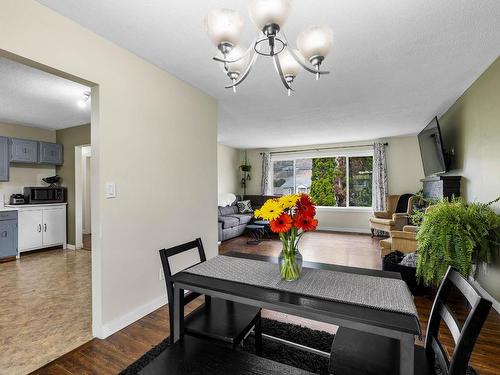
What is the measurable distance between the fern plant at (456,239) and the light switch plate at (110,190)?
106 inches

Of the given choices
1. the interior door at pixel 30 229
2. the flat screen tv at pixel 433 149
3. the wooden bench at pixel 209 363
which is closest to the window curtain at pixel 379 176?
the flat screen tv at pixel 433 149

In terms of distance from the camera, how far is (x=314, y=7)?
65.9 inches

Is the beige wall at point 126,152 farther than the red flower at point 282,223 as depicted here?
Yes

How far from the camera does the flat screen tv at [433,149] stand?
3.65 metres

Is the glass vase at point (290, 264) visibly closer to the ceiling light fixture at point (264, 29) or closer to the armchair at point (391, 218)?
the ceiling light fixture at point (264, 29)

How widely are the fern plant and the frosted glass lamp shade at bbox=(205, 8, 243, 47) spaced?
2263 millimetres

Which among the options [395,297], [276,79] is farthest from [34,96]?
[395,297]

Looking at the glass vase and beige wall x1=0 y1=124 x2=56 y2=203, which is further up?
beige wall x1=0 y1=124 x2=56 y2=203

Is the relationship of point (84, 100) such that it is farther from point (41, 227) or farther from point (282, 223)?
point (282, 223)

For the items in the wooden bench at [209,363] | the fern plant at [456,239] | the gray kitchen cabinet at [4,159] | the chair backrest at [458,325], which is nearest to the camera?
the chair backrest at [458,325]

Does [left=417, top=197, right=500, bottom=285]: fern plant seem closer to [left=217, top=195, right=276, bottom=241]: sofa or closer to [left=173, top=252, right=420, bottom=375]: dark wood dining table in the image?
[left=173, top=252, right=420, bottom=375]: dark wood dining table

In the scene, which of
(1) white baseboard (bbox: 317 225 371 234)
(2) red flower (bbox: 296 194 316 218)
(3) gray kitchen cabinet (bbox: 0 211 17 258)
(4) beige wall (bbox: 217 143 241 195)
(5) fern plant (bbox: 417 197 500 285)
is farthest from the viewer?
(4) beige wall (bbox: 217 143 241 195)

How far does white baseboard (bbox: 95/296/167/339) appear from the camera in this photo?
2.01 metres

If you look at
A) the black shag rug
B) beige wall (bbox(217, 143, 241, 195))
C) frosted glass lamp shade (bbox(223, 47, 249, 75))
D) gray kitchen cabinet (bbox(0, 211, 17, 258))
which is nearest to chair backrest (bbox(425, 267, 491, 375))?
the black shag rug
